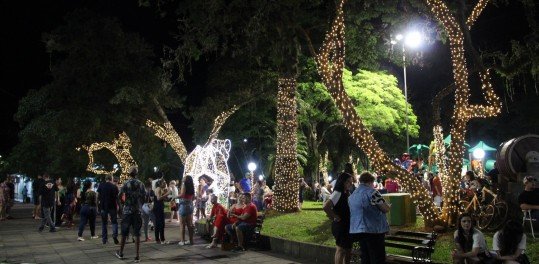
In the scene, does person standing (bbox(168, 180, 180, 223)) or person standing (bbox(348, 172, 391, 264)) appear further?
person standing (bbox(168, 180, 180, 223))

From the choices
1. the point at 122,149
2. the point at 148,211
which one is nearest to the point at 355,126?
the point at 148,211

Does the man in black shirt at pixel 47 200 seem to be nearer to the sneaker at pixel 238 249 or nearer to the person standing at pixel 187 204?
the person standing at pixel 187 204

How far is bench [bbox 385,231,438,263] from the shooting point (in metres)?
8.56

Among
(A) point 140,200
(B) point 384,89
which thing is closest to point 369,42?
(B) point 384,89

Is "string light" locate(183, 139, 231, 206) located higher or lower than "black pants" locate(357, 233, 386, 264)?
higher

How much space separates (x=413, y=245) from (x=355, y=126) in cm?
399

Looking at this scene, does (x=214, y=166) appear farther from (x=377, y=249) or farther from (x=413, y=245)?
(x=377, y=249)

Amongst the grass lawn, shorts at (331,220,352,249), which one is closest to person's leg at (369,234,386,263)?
shorts at (331,220,352,249)

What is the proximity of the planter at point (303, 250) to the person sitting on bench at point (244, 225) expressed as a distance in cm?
56

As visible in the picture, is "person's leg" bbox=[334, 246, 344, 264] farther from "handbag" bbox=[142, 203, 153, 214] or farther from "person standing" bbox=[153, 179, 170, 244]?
"handbag" bbox=[142, 203, 153, 214]

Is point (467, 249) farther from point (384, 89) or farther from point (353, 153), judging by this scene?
point (353, 153)

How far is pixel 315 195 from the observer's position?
3103 centimetres

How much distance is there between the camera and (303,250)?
444 inches

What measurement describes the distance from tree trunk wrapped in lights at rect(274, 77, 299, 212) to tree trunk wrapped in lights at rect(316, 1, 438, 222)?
476 cm
